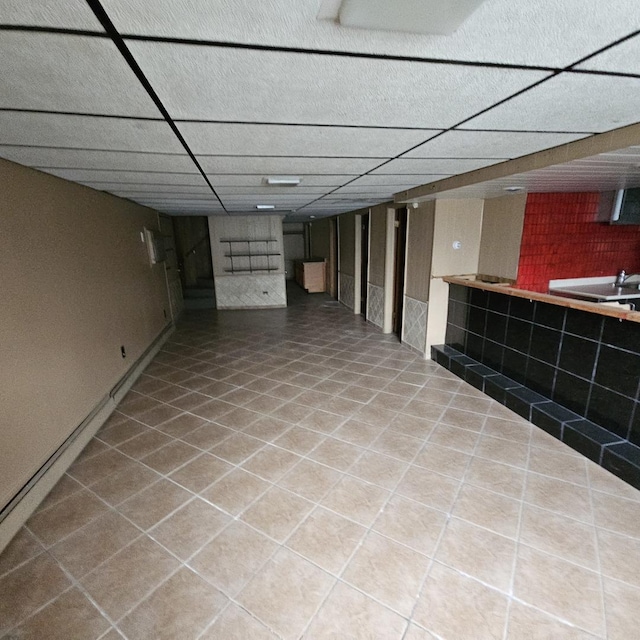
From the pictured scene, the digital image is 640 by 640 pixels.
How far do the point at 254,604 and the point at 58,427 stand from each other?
1871mm

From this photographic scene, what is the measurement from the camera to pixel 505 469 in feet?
7.30

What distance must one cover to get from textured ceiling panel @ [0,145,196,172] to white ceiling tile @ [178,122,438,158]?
15.0 inches

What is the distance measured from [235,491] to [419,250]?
359 cm

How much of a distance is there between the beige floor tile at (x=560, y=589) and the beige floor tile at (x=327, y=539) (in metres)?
0.79

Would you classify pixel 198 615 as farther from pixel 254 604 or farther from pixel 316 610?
pixel 316 610

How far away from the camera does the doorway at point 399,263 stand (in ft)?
15.5

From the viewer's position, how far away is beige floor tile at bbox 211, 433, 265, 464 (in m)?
2.41

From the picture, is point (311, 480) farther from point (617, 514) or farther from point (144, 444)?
point (617, 514)

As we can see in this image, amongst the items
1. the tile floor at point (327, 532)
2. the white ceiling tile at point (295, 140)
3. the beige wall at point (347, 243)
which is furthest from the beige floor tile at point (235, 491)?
the beige wall at point (347, 243)

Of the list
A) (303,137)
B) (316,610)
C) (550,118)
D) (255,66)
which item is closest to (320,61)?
(255,66)

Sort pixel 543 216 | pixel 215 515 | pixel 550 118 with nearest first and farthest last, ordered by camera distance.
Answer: pixel 550 118 < pixel 215 515 < pixel 543 216

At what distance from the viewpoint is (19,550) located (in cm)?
171

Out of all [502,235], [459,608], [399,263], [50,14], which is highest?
[50,14]

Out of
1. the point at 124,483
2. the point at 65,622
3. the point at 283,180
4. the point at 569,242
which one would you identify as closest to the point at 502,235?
the point at 569,242
